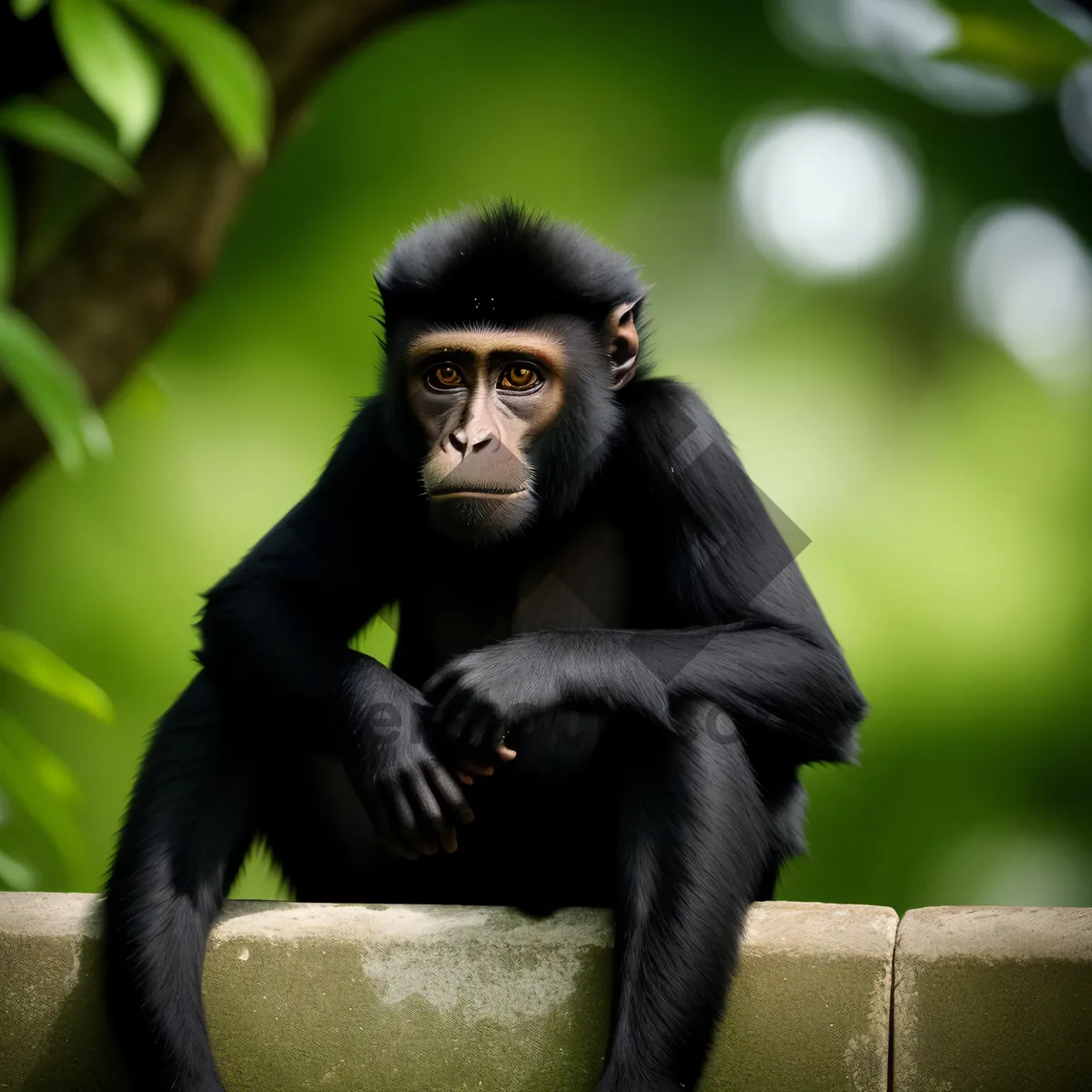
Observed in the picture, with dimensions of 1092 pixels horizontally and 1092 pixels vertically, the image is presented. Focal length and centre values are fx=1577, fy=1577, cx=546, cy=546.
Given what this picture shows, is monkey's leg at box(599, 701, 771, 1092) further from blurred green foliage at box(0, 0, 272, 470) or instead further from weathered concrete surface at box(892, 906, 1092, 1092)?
blurred green foliage at box(0, 0, 272, 470)

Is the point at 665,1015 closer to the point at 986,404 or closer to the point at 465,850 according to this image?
the point at 465,850

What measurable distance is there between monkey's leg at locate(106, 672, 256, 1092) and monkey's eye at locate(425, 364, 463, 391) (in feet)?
2.88

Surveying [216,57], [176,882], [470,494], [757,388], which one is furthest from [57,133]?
[757,388]

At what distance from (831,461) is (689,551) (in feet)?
21.2

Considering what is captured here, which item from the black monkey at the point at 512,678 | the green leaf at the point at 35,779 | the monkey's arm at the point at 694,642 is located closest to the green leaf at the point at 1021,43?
the black monkey at the point at 512,678

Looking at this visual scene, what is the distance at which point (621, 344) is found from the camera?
3.90 metres

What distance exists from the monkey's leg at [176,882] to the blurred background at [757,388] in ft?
17.2

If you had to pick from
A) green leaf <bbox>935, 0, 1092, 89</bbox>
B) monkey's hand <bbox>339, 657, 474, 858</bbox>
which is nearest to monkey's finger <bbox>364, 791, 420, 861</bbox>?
monkey's hand <bbox>339, 657, 474, 858</bbox>

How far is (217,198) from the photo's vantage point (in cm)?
528

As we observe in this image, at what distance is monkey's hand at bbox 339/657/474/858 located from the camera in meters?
3.17

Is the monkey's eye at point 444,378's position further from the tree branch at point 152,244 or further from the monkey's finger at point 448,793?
the tree branch at point 152,244

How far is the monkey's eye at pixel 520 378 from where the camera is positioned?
3730 mm

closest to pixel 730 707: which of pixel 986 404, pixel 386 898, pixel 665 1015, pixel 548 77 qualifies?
pixel 665 1015

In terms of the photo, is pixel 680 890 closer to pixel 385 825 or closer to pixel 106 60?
pixel 385 825
